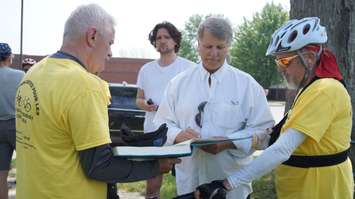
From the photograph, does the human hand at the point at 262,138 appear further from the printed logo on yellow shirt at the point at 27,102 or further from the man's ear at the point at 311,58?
the printed logo on yellow shirt at the point at 27,102

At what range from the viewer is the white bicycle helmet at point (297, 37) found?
2883 mm

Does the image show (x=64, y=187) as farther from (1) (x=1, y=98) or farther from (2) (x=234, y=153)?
(1) (x=1, y=98)

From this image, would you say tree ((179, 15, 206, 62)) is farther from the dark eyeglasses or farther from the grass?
the dark eyeglasses

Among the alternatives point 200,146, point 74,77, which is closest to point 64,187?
point 74,77

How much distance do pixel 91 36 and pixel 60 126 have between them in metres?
0.45

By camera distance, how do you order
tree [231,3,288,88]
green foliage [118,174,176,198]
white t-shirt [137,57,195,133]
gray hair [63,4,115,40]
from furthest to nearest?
tree [231,3,288,88] → green foliage [118,174,176,198] → white t-shirt [137,57,195,133] → gray hair [63,4,115,40]

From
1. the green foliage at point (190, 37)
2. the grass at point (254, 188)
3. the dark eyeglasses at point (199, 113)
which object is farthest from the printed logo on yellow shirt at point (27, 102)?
the green foliage at point (190, 37)

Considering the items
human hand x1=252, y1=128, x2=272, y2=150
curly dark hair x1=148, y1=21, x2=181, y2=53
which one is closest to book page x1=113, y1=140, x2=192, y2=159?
human hand x1=252, y1=128, x2=272, y2=150

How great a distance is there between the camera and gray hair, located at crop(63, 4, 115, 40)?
2455 mm

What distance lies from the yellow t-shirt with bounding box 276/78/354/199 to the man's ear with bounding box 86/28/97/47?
111 centimetres

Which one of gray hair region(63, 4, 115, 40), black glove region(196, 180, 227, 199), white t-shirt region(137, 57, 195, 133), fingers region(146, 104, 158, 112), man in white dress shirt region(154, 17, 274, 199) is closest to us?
gray hair region(63, 4, 115, 40)

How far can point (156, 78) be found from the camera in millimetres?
5520

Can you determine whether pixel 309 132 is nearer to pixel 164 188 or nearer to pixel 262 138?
pixel 262 138

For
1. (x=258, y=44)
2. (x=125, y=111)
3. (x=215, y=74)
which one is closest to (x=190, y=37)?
(x=258, y=44)
